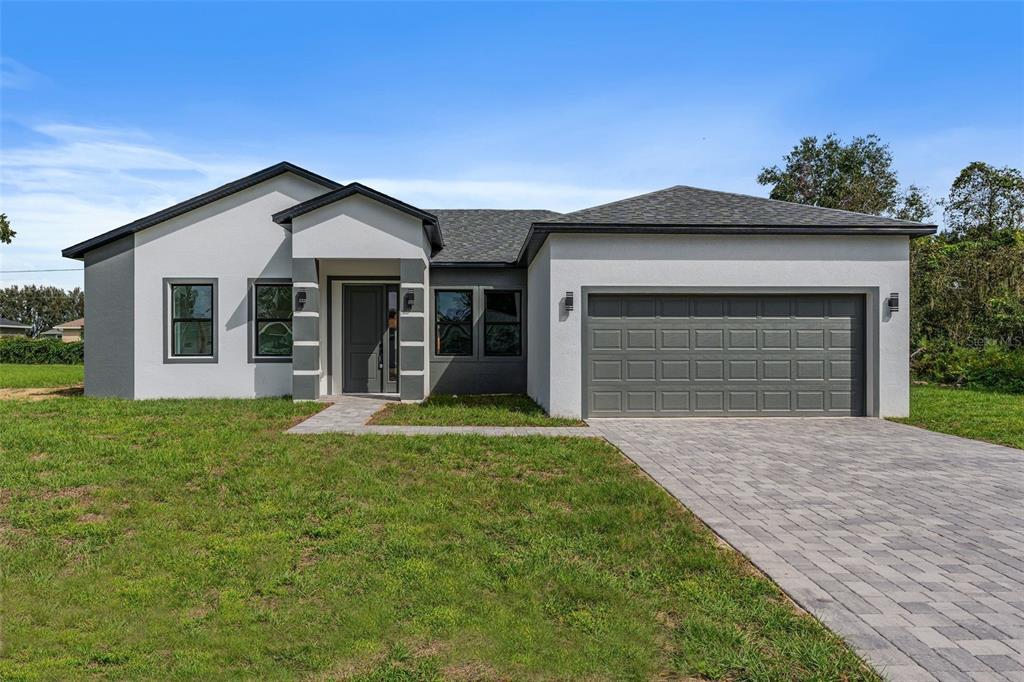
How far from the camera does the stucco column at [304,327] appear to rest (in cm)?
1198

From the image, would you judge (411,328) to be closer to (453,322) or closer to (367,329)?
(367,329)

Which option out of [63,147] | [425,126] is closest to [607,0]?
[425,126]

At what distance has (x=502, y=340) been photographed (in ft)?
47.6

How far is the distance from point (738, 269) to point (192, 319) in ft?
39.9

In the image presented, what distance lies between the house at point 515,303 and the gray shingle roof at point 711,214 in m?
0.06

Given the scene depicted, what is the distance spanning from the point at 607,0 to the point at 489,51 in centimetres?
221

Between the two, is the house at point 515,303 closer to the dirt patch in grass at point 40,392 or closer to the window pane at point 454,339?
the window pane at point 454,339

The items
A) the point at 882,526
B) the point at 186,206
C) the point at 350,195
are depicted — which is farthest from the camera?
the point at 186,206

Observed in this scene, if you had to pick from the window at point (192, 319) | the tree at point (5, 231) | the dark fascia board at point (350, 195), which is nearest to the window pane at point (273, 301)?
the window at point (192, 319)

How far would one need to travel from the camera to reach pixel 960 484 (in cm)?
608

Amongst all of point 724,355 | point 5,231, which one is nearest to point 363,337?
point 724,355

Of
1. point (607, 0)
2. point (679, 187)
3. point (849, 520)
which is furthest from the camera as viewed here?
point (679, 187)

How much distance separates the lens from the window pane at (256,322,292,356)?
43.0ft

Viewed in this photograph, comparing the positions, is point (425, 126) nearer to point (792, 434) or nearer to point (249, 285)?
point (249, 285)
